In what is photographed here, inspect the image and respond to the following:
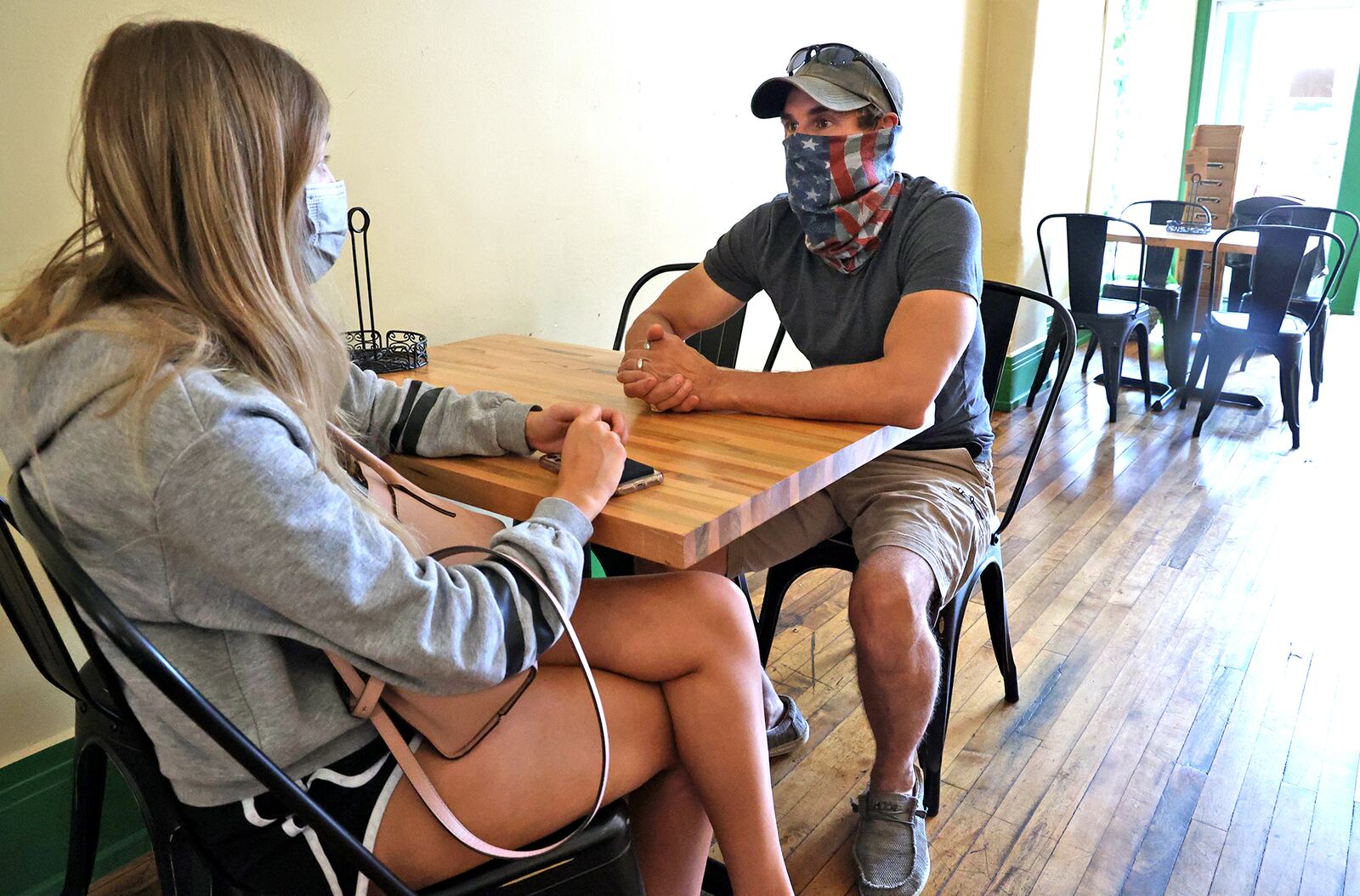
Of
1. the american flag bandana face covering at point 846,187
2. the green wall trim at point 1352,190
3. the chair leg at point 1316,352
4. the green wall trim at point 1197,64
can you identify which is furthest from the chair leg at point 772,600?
the green wall trim at point 1352,190

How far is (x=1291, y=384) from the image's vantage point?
12.9ft

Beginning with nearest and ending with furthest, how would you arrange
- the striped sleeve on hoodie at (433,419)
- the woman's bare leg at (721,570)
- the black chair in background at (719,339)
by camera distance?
the striped sleeve on hoodie at (433,419) < the woman's bare leg at (721,570) < the black chair in background at (719,339)

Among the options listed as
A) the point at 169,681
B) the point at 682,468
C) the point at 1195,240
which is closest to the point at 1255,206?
the point at 1195,240

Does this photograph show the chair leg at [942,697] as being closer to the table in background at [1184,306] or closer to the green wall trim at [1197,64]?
the table in background at [1184,306]

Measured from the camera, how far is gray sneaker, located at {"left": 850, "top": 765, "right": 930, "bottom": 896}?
161 centimetres

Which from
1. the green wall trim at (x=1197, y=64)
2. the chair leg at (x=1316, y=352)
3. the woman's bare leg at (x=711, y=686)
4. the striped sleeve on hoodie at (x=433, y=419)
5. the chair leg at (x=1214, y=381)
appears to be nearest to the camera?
the woman's bare leg at (x=711, y=686)

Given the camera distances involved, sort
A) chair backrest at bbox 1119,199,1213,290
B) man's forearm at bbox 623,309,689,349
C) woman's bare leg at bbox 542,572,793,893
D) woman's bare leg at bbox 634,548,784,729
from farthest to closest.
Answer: chair backrest at bbox 1119,199,1213,290, man's forearm at bbox 623,309,689,349, woman's bare leg at bbox 634,548,784,729, woman's bare leg at bbox 542,572,793,893

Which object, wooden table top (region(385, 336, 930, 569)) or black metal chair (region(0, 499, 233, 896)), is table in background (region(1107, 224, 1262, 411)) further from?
black metal chair (region(0, 499, 233, 896))

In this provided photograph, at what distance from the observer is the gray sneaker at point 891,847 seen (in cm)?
161

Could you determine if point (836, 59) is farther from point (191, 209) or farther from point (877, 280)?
point (191, 209)

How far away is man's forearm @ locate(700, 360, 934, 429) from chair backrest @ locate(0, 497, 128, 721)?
87cm

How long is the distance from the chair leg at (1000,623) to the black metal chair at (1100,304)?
242cm

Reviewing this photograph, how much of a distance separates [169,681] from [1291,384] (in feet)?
13.8

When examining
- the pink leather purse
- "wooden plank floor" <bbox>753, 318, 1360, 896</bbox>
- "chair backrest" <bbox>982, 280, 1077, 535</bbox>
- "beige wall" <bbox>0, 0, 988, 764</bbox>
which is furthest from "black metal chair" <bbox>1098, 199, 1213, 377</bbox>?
the pink leather purse
